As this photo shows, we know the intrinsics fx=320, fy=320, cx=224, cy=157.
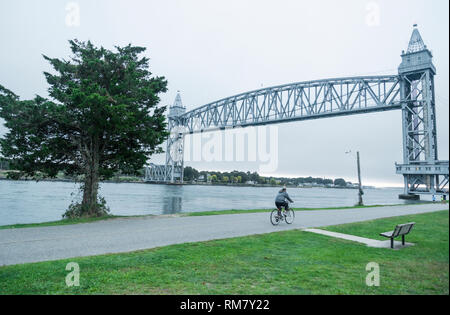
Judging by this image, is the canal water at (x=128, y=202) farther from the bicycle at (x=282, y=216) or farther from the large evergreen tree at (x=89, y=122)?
the bicycle at (x=282, y=216)

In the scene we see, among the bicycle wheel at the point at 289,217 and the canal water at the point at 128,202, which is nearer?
the bicycle wheel at the point at 289,217

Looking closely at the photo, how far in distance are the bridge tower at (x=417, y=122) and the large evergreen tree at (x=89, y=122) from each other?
5596 cm

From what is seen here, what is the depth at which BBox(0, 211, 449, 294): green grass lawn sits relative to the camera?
16.4ft

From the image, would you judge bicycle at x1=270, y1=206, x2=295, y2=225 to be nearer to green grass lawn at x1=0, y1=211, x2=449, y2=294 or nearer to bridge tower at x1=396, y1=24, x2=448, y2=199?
green grass lawn at x1=0, y1=211, x2=449, y2=294

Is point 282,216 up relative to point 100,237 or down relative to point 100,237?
up

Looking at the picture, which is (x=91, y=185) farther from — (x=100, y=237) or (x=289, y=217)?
(x=289, y=217)

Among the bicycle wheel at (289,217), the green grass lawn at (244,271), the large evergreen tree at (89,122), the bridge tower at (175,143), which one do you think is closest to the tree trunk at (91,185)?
the large evergreen tree at (89,122)

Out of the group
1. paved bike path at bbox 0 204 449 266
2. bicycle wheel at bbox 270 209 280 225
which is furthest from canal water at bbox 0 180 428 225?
bicycle wheel at bbox 270 209 280 225

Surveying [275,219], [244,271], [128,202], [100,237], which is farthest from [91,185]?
[128,202]

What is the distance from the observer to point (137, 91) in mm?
17297

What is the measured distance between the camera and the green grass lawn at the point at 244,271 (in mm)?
5000

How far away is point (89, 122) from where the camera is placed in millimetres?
15945

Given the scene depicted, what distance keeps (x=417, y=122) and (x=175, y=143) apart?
8359cm
